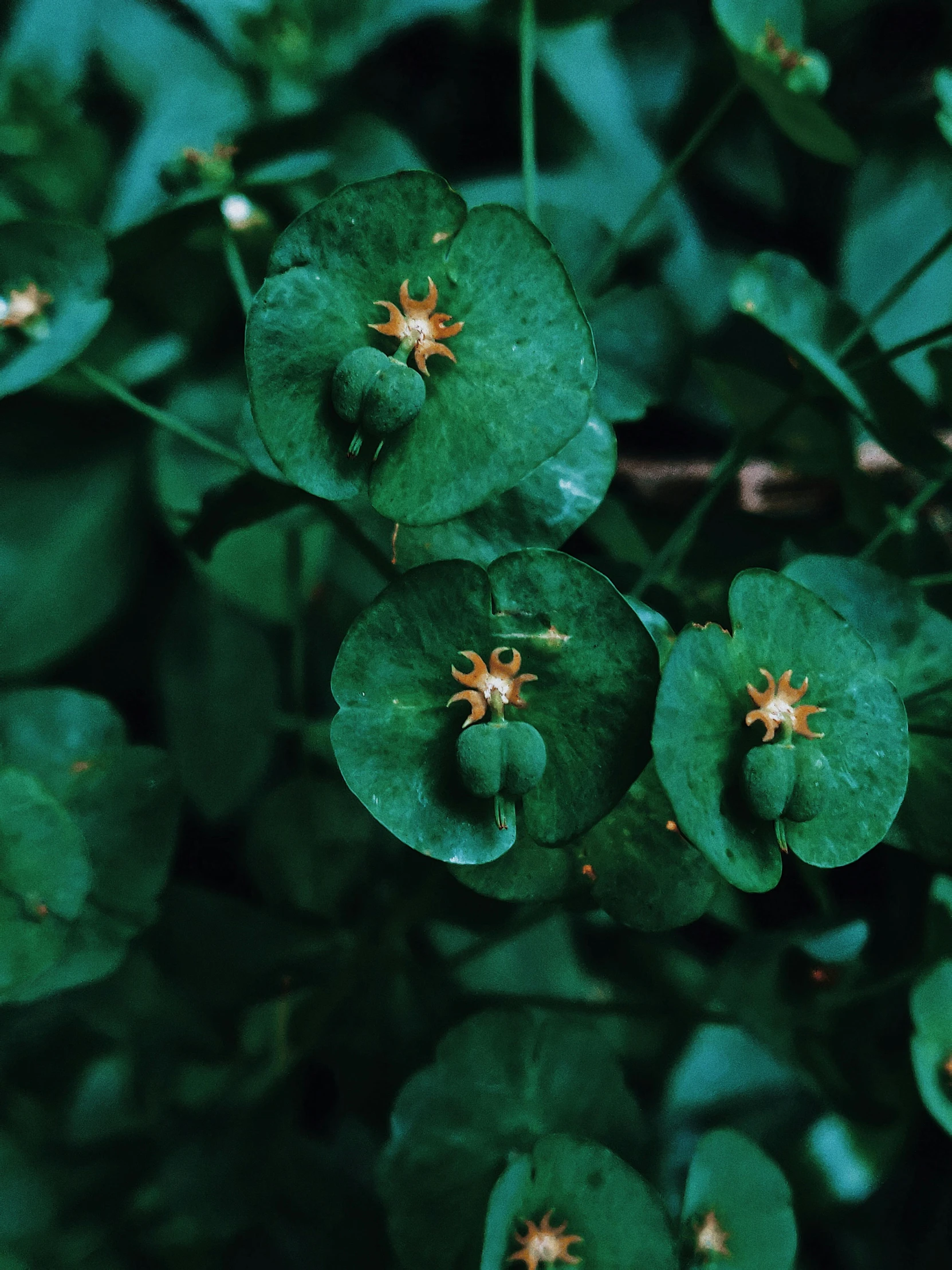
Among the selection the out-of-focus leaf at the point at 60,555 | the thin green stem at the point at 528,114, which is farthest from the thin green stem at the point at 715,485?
the out-of-focus leaf at the point at 60,555

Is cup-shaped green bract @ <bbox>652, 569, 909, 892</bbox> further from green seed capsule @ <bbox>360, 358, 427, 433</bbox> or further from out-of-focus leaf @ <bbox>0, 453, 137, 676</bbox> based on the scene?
out-of-focus leaf @ <bbox>0, 453, 137, 676</bbox>

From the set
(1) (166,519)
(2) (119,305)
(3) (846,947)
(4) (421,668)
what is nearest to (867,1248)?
(3) (846,947)

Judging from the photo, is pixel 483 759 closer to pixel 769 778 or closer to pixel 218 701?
pixel 769 778

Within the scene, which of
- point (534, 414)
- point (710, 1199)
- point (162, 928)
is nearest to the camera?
point (534, 414)

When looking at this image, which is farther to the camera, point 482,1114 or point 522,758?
point 482,1114

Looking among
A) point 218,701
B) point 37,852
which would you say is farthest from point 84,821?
point 218,701

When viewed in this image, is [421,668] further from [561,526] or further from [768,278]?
[768,278]

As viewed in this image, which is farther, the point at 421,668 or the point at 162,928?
the point at 162,928

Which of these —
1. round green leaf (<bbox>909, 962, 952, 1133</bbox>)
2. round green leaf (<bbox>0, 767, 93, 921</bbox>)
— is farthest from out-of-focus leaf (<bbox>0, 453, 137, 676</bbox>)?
round green leaf (<bbox>909, 962, 952, 1133</bbox>)
